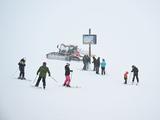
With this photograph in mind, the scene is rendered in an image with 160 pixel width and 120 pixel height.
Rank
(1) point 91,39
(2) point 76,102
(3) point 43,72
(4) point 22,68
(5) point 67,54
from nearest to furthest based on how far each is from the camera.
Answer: (2) point 76,102 < (3) point 43,72 < (4) point 22,68 < (1) point 91,39 < (5) point 67,54

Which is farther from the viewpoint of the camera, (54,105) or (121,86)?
(121,86)

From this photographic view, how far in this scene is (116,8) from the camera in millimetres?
161625

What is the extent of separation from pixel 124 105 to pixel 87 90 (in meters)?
2.61

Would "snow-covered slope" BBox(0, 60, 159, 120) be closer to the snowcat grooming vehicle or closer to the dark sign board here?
the dark sign board

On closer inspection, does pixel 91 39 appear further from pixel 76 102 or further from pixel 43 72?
pixel 76 102

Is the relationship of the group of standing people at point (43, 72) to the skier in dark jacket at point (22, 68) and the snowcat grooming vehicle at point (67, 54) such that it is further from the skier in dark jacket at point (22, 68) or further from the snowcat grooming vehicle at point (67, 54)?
the snowcat grooming vehicle at point (67, 54)

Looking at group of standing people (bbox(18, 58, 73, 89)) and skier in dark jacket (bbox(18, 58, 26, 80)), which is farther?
skier in dark jacket (bbox(18, 58, 26, 80))

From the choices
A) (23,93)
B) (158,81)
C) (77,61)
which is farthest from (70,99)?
(77,61)

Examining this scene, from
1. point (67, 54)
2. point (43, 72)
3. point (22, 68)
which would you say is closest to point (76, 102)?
point (43, 72)

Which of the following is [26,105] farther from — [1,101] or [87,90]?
[87,90]

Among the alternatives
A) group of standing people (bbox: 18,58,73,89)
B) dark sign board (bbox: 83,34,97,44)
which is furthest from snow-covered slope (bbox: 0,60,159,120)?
dark sign board (bbox: 83,34,97,44)

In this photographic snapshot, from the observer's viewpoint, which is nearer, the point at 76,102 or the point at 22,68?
the point at 76,102

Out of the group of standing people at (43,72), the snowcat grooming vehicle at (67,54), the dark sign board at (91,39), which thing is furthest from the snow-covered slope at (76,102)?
the snowcat grooming vehicle at (67,54)

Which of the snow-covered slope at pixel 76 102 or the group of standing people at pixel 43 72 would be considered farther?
the group of standing people at pixel 43 72
